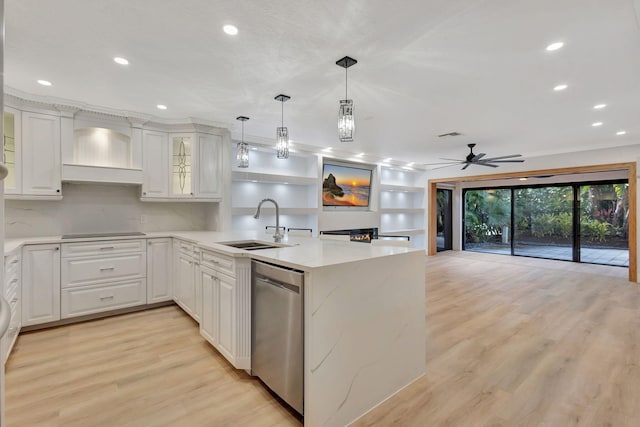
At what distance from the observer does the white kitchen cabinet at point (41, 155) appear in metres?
3.29

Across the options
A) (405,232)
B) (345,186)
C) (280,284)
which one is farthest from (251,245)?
(405,232)

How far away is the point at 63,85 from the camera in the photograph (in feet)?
9.96

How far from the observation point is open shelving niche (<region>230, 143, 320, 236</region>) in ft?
16.9

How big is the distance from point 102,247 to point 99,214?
29.2 inches

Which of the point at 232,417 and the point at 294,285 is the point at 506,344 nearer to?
the point at 294,285

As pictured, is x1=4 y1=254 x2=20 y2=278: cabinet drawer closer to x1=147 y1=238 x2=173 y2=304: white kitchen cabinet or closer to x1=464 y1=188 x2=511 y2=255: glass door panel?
x1=147 y1=238 x2=173 y2=304: white kitchen cabinet

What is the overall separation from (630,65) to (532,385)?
278cm

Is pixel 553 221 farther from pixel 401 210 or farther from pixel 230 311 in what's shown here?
pixel 230 311

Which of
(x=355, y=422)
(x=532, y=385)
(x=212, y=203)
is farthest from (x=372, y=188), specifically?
(x=355, y=422)

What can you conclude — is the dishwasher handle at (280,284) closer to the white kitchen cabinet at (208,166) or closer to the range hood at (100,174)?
the white kitchen cabinet at (208,166)

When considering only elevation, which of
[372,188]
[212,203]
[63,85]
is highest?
[63,85]

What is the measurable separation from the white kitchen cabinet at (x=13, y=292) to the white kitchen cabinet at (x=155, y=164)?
147 centimetres

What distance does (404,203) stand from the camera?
29.1 ft

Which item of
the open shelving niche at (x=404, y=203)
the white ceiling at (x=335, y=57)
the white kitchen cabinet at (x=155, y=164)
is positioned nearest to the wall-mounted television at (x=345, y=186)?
the open shelving niche at (x=404, y=203)
